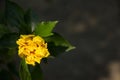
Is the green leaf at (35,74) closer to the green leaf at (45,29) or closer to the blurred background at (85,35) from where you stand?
the green leaf at (45,29)

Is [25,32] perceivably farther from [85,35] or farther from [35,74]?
[85,35]

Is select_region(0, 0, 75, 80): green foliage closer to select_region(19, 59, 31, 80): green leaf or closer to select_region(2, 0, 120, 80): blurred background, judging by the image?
select_region(19, 59, 31, 80): green leaf

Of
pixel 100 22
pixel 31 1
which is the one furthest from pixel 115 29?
pixel 31 1

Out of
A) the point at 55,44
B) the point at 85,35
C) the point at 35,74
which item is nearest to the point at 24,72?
the point at 35,74

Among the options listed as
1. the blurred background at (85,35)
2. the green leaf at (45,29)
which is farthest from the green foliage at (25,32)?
the blurred background at (85,35)

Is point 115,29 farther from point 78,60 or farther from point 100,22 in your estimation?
point 78,60

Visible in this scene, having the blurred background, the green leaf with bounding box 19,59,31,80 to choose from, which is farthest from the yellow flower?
the blurred background
